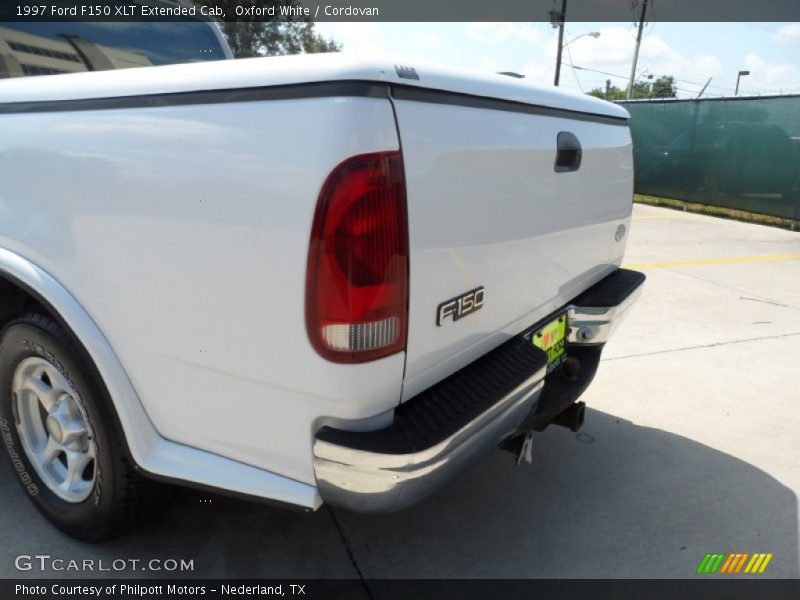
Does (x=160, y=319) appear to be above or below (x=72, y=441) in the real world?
above

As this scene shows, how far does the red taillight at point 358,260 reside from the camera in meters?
1.50

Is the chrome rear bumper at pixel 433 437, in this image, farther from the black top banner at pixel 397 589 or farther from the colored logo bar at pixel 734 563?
the colored logo bar at pixel 734 563

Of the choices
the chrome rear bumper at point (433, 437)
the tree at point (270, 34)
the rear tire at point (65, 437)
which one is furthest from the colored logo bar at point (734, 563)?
the tree at point (270, 34)

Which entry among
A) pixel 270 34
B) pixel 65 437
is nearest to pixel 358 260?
pixel 65 437

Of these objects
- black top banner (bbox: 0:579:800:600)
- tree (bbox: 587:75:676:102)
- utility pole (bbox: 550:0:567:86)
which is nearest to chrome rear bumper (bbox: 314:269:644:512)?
black top banner (bbox: 0:579:800:600)

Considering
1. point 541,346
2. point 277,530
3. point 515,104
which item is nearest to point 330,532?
point 277,530

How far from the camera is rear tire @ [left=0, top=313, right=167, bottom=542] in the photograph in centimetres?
208

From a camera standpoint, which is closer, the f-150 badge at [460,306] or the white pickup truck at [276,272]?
the white pickup truck at [276,272]

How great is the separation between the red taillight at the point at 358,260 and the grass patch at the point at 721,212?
11216 millimetres

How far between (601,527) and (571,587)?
410 mm

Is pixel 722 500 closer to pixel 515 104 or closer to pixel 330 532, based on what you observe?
pixel 330 532

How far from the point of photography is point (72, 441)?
229 cm

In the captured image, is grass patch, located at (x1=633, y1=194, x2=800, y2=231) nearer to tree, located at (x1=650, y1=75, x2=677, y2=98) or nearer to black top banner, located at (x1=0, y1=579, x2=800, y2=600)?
black top banner, located at (x1=0, y1=579, x2=800, y2=600)

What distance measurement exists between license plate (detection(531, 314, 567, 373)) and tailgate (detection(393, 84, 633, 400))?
7 cm
